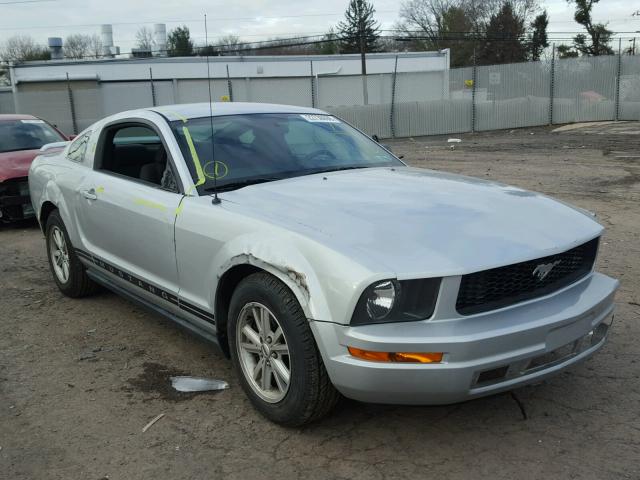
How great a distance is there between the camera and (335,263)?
2668 millimetres

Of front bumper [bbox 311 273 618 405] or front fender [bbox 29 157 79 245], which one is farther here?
front fender [bbox 29 157 79 245]

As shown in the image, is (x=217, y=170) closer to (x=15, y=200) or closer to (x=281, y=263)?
(x=281, y=263)

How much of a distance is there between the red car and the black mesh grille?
Result: 24.2 ft

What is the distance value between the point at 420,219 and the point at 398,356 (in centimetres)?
71

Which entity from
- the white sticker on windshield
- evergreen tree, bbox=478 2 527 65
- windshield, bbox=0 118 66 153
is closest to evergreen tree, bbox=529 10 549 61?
evergreen tree, bbox=478 2 527 65

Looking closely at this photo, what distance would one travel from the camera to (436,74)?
3297cm

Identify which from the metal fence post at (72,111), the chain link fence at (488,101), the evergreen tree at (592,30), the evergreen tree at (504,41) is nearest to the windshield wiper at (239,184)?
the chain link fence at (488,101)

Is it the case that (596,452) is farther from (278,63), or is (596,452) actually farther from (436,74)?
(278,63)

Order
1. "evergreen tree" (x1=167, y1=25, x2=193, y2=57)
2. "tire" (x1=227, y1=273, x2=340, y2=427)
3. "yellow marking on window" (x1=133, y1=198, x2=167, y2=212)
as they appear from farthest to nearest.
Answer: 1. "evergreen tree" (x1=167, y1=25, x2=193, y2=57)
2. "yellow marking on window" (x1=133, y1=198, x2=167, y2=212)
3. "tire" (x1=227, y1=273, x2=340, y2=427)

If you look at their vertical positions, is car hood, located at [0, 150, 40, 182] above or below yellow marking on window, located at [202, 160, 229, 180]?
below

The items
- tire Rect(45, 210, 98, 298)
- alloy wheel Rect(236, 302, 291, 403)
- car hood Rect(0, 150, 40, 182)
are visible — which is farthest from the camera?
car hood Rect(0, 150, 40, 182)

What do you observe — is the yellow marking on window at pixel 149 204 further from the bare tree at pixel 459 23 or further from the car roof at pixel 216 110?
the bare tree at pixel 459 23

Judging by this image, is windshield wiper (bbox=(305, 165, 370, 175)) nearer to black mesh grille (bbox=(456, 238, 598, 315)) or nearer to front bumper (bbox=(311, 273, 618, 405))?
front bumper (bbox=(311, 273, 618, 405))

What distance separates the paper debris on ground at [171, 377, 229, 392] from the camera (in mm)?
3668
